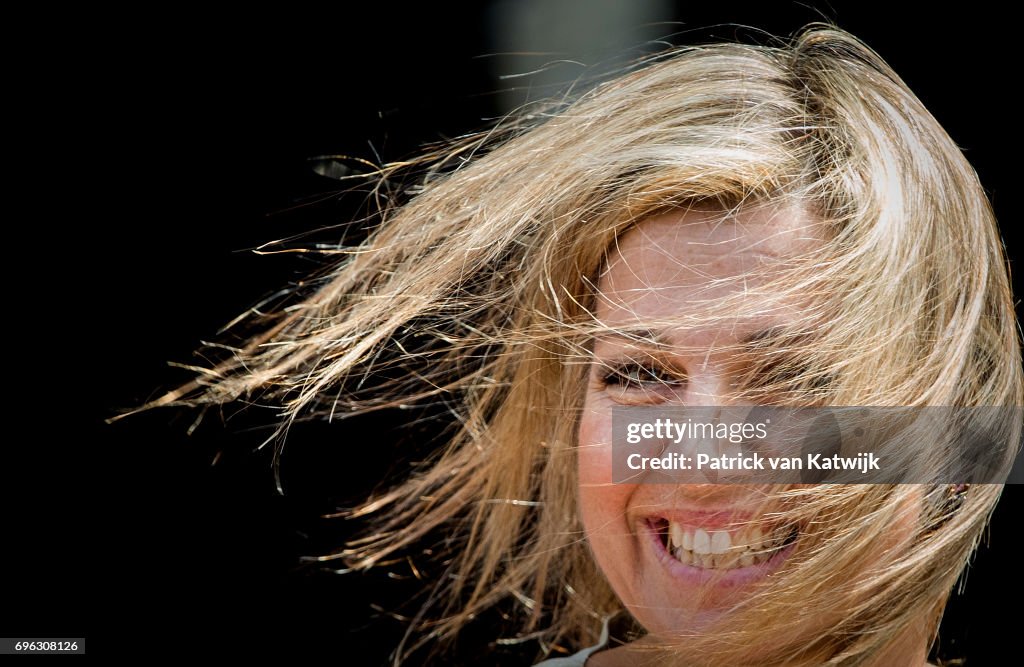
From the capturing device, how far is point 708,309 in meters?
0.88

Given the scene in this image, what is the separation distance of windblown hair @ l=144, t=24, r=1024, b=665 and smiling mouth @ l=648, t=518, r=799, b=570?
0.10 feet

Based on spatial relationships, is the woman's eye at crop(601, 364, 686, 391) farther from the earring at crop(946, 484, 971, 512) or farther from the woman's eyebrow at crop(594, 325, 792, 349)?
the earring at crop(946, 484, 971, 512)

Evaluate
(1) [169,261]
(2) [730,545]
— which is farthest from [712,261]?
(1) [169,261]

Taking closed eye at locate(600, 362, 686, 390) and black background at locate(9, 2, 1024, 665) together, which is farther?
black background at locate(9, 2, 1024, 665)

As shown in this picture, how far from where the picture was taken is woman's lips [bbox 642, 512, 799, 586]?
0.88m

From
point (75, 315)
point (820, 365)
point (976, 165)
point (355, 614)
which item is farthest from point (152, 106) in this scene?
point (976, 165)

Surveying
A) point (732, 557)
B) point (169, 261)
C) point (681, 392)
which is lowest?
point (732, 557)

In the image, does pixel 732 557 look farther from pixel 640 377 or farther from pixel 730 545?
pixel 640 377

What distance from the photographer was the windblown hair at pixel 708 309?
34.1 inches

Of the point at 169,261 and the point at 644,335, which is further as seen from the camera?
the point at 169,261

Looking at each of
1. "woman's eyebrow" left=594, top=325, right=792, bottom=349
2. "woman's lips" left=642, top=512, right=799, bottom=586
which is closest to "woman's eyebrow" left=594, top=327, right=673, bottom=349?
"woman's eyebrow" left=594, top=325, right=792, bottom=349

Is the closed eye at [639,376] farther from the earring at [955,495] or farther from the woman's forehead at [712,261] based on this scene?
the earring at [955,495]

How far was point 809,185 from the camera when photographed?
0.93 meters

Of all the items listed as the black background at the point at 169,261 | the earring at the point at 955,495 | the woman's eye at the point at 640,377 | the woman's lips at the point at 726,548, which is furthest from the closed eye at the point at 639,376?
the black background at the point at 169,261
